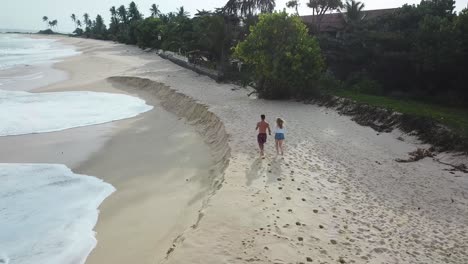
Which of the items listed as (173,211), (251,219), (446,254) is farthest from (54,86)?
(446,254)

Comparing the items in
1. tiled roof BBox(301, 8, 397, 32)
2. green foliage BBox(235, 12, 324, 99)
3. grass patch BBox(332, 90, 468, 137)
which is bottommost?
grass patch BBox(332, 90, 468, 137)

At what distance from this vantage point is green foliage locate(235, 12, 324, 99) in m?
22.7

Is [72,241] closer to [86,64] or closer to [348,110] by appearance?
[348,110]

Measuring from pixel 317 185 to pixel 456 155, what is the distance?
6.52 m

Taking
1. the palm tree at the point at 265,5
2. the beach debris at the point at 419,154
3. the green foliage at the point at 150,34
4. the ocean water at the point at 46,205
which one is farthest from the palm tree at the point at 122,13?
the beach debris at the point at 419,154

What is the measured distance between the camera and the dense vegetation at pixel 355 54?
22.6 meters

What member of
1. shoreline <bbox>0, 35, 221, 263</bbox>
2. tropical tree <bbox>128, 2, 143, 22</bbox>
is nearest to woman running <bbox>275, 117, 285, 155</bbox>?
shoreline <bbox>0, 35, 221, 263</bbox>

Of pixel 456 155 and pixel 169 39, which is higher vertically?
pixel 169 39

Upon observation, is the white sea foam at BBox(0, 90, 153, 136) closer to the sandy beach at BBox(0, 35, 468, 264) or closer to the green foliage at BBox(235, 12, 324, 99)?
the sandy beach at BBox(0, 35, 468, 264)

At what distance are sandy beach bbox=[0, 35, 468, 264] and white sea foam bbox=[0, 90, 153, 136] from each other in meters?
1.59

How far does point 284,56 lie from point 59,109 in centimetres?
1416

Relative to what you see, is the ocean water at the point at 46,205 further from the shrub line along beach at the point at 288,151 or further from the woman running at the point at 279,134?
the woman running at the point at 279,134

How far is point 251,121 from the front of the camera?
58.1 ft

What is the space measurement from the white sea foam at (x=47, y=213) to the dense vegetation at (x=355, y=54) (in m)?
14.1
